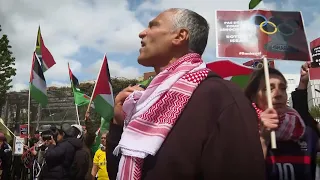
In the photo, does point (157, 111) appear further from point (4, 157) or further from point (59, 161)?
point (4, 157)

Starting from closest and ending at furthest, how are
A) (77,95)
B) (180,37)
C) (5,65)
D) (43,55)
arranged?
(180,37)
(43,55)
(77,95)
(5,65)

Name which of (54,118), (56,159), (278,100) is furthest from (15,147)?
(54,118)

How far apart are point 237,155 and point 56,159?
404cm

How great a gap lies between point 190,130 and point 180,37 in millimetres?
550

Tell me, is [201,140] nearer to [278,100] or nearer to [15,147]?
[278,100]

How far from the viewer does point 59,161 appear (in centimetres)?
494

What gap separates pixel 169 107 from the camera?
4.91 ft

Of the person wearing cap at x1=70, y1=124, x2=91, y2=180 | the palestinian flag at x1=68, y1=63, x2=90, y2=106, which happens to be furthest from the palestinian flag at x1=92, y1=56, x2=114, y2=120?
the palestinian flag at x1=68, y1=63, x2=90, y2=106

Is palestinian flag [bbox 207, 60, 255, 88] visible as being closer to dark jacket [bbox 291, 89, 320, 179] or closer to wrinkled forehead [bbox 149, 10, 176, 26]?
dark jacket [bbox 291, 89, 320, 179]

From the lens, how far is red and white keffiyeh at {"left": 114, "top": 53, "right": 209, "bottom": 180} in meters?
1.44

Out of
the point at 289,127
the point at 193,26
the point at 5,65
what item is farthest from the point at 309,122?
the point at 5,65

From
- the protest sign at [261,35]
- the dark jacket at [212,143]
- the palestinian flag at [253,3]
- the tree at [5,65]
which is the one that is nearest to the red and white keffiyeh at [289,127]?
the protest sign at [261,35]

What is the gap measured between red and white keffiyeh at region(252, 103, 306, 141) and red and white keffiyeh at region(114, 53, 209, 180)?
782 mm

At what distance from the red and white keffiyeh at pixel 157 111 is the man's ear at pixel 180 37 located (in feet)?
0.33
